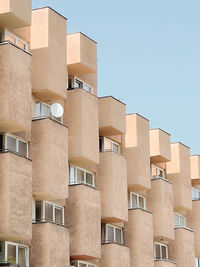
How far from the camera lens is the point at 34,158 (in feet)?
124

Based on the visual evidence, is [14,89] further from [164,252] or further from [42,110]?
[164,252]

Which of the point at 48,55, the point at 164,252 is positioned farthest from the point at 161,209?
the point at 48,55

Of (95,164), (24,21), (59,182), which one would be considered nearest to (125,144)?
(95,164)

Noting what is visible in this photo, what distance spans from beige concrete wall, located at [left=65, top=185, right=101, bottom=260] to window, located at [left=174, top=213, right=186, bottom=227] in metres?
12.5

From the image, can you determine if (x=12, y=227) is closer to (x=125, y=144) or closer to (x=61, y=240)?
(x=61, y=240)

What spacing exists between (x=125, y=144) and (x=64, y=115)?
6817mm

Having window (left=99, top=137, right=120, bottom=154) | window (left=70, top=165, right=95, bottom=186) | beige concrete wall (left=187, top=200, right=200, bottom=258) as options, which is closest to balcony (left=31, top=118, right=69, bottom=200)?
window (left=70, top=165, right=95, bottom=186)

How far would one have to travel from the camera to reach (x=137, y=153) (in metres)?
46.8

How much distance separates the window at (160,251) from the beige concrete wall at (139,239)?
283cm

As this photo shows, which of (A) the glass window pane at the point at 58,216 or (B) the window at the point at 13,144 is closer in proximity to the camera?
(B) the window at the point at 13,144

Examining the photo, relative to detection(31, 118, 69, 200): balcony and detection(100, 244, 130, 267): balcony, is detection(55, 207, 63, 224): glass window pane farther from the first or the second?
detection(100, 244, 130, 267): balcony

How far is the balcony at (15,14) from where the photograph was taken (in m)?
36.3

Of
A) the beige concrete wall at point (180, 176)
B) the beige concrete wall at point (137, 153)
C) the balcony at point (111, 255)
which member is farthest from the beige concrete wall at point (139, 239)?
the beige concrete wall at point (180, 176)

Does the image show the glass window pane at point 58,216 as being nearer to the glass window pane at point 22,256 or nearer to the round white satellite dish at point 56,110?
the glass window pane at point 22,256
